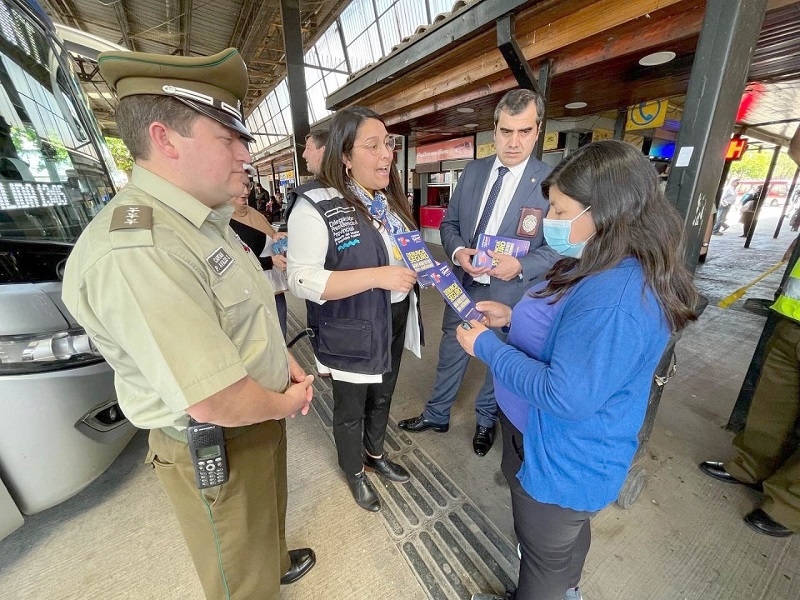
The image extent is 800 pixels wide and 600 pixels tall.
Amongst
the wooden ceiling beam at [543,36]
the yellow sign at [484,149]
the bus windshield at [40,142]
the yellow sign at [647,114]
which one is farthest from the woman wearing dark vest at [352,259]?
the yellow sign at [484,149]

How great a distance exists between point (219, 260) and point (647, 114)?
586 cm

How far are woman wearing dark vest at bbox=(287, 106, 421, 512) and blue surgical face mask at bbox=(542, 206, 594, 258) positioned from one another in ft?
1.73

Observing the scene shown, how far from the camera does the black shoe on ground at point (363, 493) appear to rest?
69.2 inches

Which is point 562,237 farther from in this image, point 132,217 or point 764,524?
point 764,524

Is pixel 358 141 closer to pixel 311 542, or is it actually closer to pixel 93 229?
pixel 93 229

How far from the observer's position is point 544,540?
3.45 feet

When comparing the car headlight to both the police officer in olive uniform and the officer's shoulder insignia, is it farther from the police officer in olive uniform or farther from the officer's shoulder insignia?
the officer's shoulder insignia

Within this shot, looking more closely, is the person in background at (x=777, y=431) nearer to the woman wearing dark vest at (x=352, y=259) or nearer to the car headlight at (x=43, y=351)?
the woman wearing dark vest at (x=352, y=259)

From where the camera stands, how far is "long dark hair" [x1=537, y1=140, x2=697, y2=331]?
843mm

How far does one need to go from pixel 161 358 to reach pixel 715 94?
197cm

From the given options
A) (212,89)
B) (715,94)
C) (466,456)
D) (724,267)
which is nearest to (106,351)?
(212,89)

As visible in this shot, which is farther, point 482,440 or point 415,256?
point 482,440

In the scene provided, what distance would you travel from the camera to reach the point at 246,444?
99cm

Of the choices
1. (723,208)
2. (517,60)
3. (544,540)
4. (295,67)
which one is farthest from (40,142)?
(723,208)
